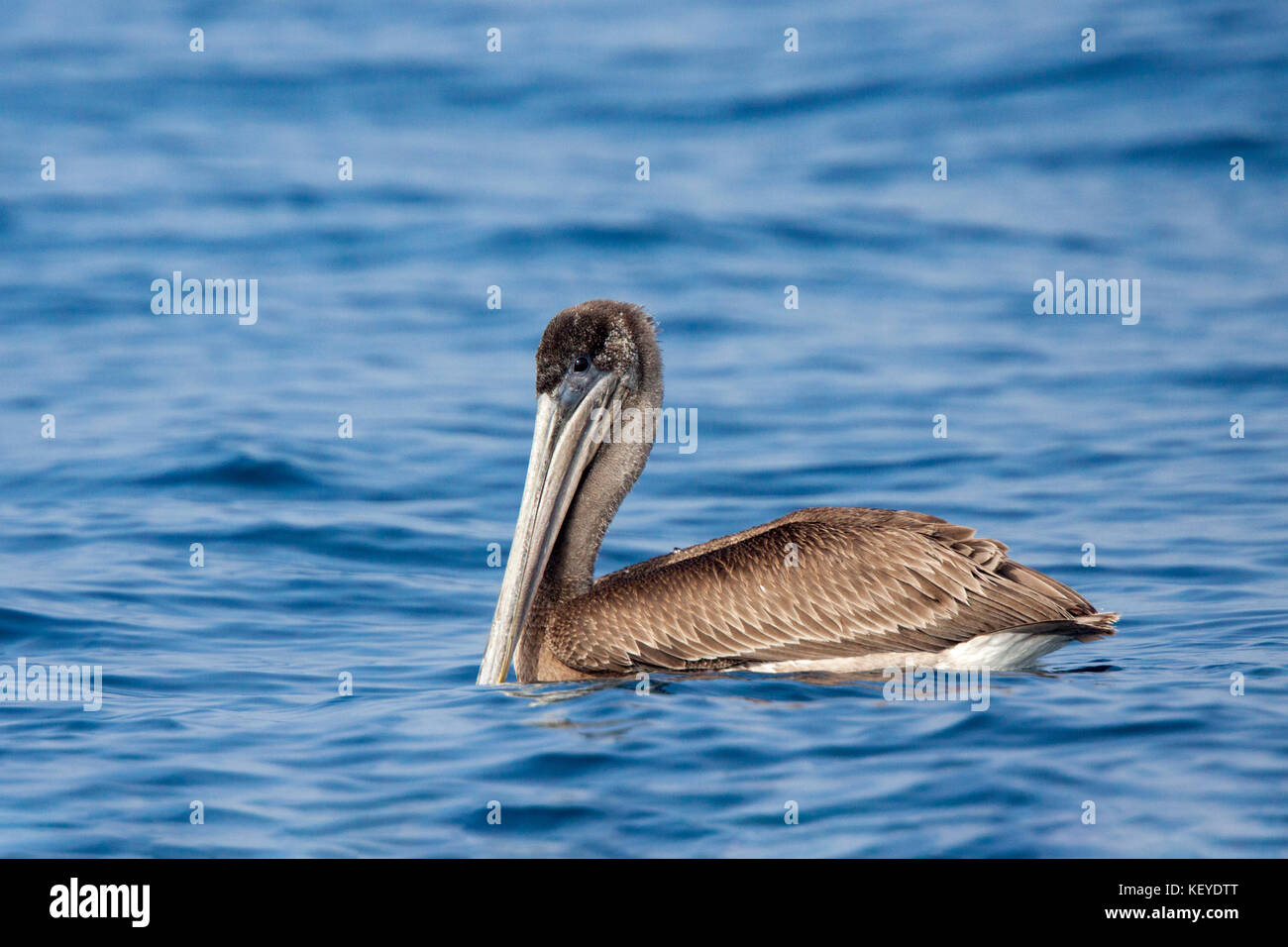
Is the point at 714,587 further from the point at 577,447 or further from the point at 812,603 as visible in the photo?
the point at 577,447

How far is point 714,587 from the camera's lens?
7.03 m

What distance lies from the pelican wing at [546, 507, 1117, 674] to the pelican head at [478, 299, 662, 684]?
0.77 ft

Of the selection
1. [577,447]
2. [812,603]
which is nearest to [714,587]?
[812,603]

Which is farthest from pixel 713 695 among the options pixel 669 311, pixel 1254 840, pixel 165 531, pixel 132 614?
pixel 669 311

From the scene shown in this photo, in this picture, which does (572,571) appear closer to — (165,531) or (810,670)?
(810,670)

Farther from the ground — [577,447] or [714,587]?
[577,447]

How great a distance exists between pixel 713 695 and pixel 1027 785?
1.58m

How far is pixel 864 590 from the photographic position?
7027mm

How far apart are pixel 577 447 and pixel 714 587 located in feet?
2.99

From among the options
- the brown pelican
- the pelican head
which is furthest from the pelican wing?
the pelican head

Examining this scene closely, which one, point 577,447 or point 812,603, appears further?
point 577,447

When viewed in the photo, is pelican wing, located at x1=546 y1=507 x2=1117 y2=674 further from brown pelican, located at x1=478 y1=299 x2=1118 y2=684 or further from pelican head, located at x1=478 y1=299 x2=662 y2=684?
pelican head, located at x1=478 y1=299 x2=662 y2=684

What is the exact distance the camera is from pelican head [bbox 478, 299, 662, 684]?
7.14 metres

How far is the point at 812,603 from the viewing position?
7055 mm
